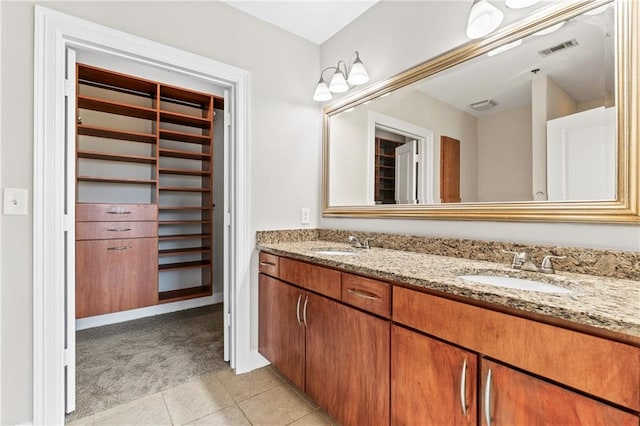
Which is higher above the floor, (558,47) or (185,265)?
(558,47)

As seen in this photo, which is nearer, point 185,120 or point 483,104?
point 483,104

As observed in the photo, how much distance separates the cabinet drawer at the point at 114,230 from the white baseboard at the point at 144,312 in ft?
2.49

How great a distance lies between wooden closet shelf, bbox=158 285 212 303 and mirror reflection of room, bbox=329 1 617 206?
236 cm

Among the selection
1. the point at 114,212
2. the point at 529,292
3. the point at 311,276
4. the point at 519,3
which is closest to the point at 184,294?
the point at 114,212

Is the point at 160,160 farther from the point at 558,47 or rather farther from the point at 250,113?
the point at 558,47

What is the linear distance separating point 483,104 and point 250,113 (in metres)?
1.43

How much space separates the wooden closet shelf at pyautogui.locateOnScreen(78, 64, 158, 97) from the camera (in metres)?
2.58

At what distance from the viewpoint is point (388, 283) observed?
1.16m

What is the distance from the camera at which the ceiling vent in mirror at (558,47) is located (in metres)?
1.17

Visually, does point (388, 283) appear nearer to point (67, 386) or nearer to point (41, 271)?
point (41, 271)

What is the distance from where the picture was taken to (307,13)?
6.76 feet

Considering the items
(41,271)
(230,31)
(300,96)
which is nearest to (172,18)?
(230,31)

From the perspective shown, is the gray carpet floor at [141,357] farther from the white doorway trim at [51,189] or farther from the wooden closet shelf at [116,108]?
the wooden closet shelf at [116,108]

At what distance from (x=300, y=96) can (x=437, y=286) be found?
1.86 meters
